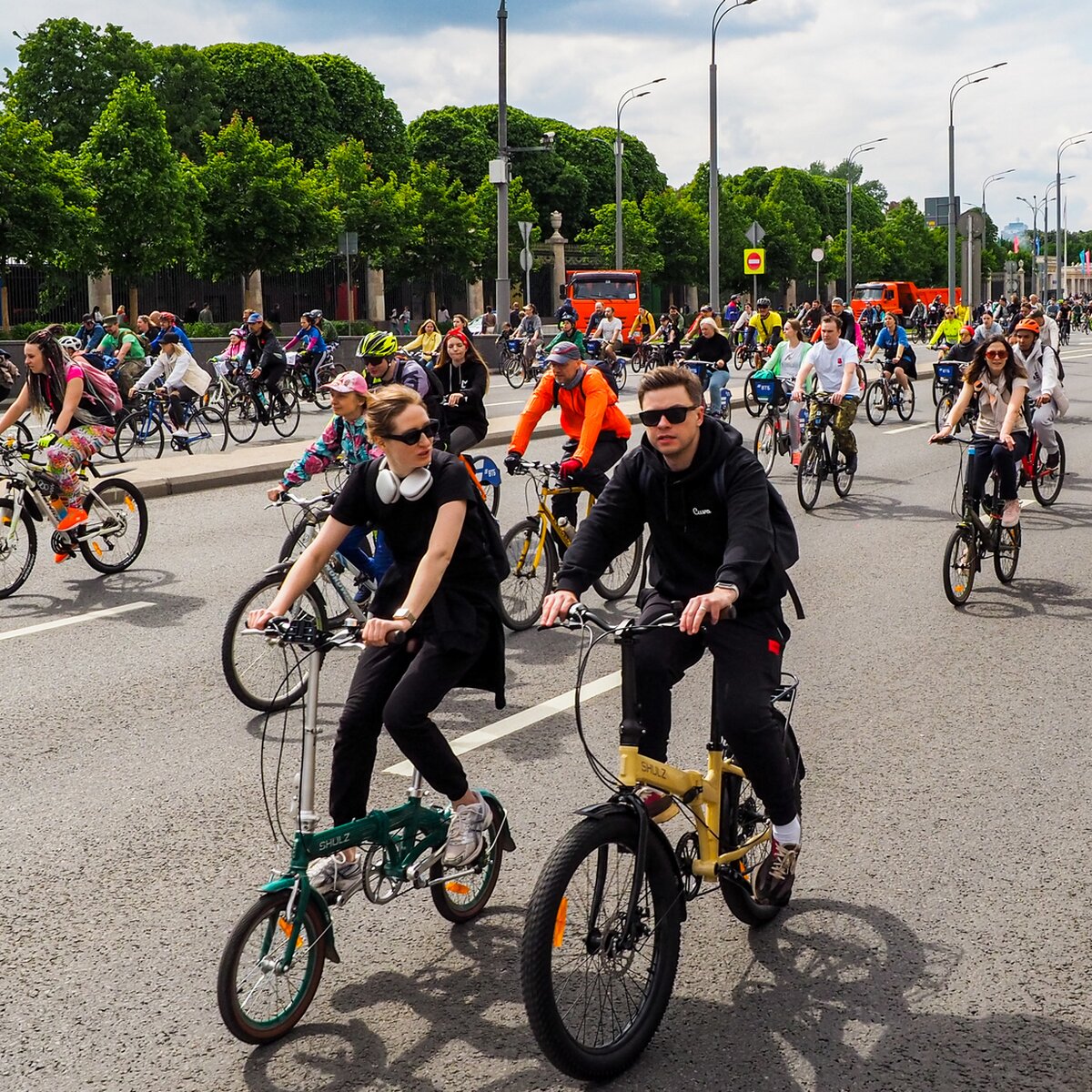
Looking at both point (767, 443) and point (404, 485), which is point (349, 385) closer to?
point (404, 485)

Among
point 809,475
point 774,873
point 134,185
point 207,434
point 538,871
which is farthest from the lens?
point 134,185

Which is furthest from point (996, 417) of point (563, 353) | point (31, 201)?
point (31, 201)

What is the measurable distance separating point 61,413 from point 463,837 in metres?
6.88

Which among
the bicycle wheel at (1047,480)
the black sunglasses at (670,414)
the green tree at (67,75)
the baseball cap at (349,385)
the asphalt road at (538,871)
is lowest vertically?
the asphalt road at (538,871)

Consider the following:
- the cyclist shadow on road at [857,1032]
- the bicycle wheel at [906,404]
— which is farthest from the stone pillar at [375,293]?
the cyclist shadow on road at [857,1032]

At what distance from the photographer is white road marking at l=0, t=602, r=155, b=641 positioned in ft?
27.5

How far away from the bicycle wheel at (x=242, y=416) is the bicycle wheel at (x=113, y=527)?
9540 millimetres

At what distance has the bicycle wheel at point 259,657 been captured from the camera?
661cm

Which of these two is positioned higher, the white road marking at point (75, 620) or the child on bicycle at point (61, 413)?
the child on bicycle at point (61, 413)

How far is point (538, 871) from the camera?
471cm

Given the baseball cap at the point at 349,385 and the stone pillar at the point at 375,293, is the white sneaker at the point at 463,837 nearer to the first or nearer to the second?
the baseball cap at the point at 349,385

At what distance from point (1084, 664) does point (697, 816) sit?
14.3 feet

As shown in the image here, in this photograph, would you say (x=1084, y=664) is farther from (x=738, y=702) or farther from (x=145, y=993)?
(x=145, y=993)

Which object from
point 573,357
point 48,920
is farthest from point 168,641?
point 48,920
